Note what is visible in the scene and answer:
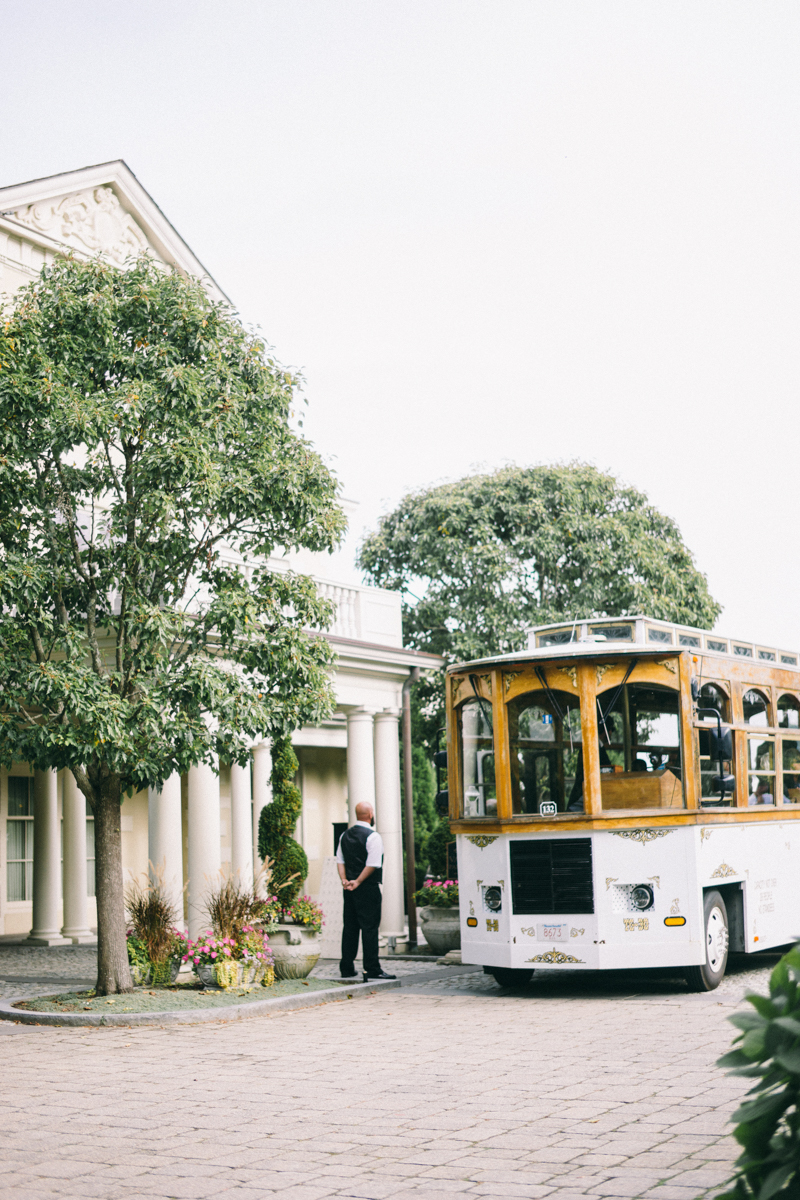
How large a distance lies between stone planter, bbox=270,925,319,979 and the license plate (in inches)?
110

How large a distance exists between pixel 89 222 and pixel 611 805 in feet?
50.7

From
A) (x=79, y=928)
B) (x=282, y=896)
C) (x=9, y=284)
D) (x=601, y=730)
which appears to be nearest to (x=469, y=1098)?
(x=601, y=730)

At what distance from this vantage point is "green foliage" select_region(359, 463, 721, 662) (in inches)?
1224

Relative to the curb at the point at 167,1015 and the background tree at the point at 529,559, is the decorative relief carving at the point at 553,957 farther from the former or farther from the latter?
the background tree at the point at 529,559

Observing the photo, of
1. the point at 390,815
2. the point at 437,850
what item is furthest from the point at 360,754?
the point at 437,850

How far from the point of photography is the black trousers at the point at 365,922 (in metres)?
14.8

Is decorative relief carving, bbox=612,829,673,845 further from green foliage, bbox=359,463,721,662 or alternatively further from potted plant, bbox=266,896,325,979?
green foliage, bbox=359,463,721,662

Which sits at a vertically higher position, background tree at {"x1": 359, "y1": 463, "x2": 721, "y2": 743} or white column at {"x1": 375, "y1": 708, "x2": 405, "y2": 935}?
background tree at {"x1": 359, "y1": 463, "x2": 721, "y2": 743}

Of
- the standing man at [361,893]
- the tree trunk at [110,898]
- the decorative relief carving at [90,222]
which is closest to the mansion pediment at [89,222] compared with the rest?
the decorative relief carving at [90,222]

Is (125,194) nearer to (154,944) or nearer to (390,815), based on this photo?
(390,815)

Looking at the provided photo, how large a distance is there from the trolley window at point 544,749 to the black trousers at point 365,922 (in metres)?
2.19

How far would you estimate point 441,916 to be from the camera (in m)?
17.7

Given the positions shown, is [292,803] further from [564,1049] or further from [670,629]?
[564,1049]

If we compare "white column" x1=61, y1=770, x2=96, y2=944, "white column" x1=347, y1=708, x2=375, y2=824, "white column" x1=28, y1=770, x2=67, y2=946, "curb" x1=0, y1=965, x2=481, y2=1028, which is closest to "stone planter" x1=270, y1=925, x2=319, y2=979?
"curb" x1=0, y1=965, x2=481, y2=1028
